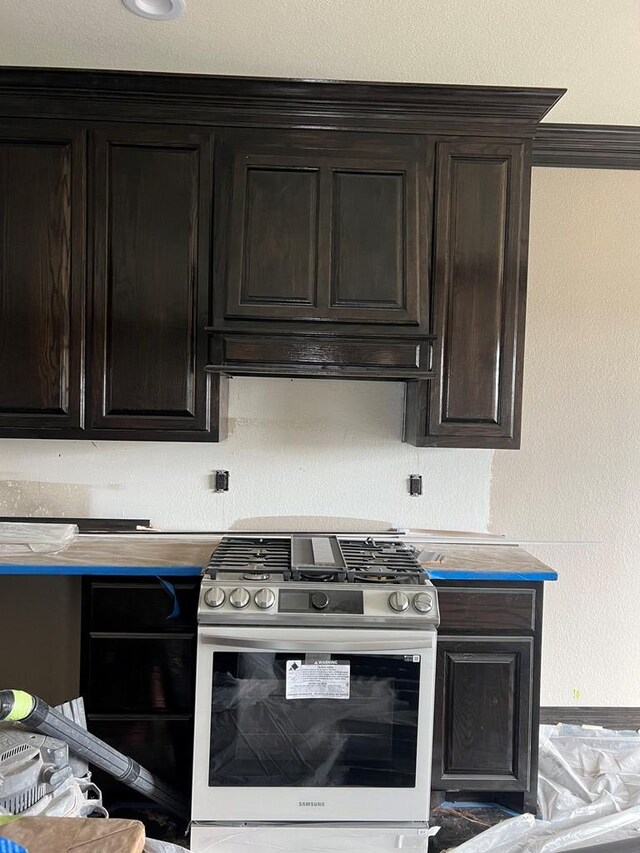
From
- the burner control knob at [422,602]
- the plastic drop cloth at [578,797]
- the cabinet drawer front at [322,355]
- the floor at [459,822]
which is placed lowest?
the floor at [459,822]

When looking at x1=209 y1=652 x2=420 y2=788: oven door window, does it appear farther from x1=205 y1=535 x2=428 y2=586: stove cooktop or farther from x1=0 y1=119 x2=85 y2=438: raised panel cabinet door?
x1=0 y1=119 x2=85 y2=438: raised panel cabinet door

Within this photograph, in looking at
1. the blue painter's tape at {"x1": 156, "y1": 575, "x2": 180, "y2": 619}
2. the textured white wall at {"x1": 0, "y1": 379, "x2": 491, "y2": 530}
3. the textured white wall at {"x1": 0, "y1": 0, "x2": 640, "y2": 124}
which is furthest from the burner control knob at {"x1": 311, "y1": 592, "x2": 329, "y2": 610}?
the textured white wall at {"x1": 0, "y1": 0, "x2": 640, "y2": 124}

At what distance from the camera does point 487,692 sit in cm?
220

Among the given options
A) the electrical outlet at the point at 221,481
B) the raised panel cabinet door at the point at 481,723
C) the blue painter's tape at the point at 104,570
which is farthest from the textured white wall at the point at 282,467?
the raised panel cabinet door at the point at 481,723

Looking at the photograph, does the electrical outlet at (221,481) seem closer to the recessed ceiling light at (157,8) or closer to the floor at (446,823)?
the floor at (446,823)

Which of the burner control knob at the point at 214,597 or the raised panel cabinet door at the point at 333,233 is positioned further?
the raised panel cabinet door at the point at 333,233

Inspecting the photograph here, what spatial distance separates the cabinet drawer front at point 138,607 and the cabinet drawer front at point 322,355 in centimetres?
83

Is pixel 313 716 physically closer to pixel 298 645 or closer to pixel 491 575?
pixel 298 645

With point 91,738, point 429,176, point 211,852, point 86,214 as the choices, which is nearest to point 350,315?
point 429,176

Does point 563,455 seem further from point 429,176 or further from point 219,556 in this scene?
point 219,556

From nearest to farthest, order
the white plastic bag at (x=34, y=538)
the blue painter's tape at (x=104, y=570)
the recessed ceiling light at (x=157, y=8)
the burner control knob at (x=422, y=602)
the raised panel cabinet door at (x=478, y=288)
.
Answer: the recessed ceiling light at (x=157, y=8) < the burner control knob at (x=422, y=602) < the blue painter's tape at (x=104, y=570) < the white plastic bag at (x=34, y=538) < the raised panel cabinet door at (x=478, y=288)

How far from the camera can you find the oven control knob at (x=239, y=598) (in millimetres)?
1989

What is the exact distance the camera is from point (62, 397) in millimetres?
2432

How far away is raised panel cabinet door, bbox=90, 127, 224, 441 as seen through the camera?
7.89 ft
